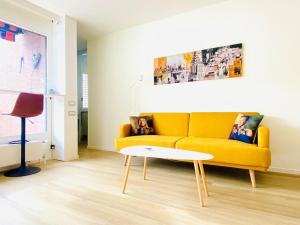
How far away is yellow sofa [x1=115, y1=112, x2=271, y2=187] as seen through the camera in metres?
2.11

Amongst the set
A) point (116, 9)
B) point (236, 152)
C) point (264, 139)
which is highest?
point (116, 9)

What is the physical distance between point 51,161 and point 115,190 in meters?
1.85

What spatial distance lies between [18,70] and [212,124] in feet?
10.4

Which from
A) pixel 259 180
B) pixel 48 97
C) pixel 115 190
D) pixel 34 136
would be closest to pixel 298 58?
pixel 259 180

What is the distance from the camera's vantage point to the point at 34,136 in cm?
329

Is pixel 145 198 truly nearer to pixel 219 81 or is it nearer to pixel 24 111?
pixel 24 111

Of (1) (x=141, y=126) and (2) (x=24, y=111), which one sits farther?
(1) (x=141, y=126)

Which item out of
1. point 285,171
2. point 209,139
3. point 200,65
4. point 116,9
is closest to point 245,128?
point 209,139

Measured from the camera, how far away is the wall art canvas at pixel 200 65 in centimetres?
294

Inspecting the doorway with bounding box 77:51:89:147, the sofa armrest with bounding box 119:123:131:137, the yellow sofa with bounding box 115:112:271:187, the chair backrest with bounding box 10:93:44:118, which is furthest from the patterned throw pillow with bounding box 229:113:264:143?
the doorway with bounding box 77:51:89:147

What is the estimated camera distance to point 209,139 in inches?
104

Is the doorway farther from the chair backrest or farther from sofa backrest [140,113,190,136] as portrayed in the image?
sofa backrest [140,113,190,136]

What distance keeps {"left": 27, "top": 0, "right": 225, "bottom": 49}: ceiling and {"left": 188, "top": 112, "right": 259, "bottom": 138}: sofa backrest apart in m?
1.75

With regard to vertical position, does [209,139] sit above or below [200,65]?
below
